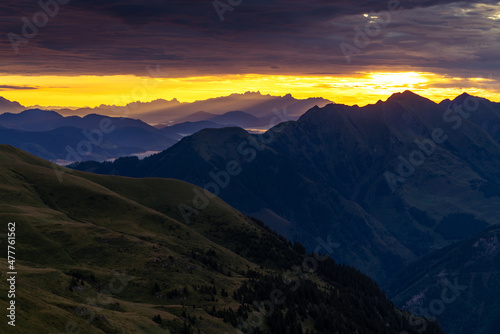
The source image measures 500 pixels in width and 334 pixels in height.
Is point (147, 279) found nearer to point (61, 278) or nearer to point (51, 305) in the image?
point (61, 278)

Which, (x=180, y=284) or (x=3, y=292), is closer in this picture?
(x=3, y=292)

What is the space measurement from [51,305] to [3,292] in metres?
11.8

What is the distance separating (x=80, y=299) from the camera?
139375mm

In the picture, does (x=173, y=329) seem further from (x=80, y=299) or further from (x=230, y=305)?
(x=230, y=305)

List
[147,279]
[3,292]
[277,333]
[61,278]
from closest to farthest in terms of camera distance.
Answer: [3,292] → [61,278] → [277,333] → [147,279]

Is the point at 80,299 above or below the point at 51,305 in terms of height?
below

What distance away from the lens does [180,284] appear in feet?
638

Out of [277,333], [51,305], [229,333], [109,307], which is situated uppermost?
[51,305]

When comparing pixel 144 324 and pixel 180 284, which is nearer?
pixel 144 324

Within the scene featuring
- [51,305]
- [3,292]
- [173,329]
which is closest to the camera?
[3,292]

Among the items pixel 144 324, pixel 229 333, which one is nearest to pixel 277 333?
pixel 229 333

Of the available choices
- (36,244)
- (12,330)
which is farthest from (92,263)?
(12,330)

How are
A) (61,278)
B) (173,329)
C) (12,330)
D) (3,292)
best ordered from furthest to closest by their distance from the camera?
1. (61,278)
2. (173,329)
3. (3,292)
4. (12,330)

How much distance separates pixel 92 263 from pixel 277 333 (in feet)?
261
